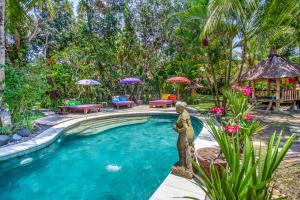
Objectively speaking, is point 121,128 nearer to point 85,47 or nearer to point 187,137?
point 187,137

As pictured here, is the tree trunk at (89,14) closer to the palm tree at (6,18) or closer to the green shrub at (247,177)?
the palm tree at (6,18)

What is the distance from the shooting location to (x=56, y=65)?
15117 millimetres

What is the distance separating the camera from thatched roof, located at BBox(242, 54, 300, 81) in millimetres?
11711

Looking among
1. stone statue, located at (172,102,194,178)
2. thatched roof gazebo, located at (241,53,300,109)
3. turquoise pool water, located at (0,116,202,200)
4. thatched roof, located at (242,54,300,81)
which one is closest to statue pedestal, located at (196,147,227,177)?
stone statue, located at (172,102,194,178)

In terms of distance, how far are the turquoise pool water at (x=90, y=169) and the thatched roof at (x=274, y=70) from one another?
7.28 meters

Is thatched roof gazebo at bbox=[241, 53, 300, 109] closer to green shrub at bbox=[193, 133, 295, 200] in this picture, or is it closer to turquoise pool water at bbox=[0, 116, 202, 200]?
turquoise pool water at bbox=[0, 116, 202, 200]

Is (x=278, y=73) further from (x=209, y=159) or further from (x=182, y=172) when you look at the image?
(x=182, y=172)

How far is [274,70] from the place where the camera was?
39.6ft

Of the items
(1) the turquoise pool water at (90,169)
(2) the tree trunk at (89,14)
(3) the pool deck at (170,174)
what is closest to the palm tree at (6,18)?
(3) the pool deck at (170,174)

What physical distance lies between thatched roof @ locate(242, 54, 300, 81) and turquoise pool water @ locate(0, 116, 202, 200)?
728 centimetres

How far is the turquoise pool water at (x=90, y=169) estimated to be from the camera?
445cm

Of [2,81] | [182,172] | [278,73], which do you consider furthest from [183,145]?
[278,73]

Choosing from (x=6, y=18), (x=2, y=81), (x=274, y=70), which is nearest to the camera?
(x=2, y=81)

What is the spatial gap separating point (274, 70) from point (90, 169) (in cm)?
1138
